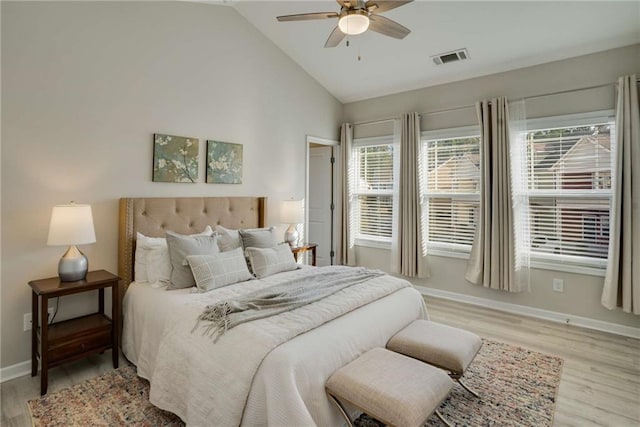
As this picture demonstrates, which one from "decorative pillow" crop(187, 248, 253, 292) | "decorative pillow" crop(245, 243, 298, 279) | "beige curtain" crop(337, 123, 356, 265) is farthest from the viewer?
"beige curtain" crop(337, 123, 356, 265)

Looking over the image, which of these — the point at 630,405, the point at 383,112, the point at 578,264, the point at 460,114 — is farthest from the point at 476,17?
the point at 630,405

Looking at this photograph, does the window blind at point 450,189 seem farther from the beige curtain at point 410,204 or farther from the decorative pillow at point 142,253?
the decorative pillow at point 142,253

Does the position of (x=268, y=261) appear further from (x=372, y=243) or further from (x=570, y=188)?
(x=570, y=188)

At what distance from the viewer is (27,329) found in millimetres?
2602

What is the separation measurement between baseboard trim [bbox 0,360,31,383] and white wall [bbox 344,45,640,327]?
4189 millimetres

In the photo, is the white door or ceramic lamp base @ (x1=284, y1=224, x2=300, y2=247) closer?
ceramic lamp base @ (x1=284, y1=224, x2=300, y2=247)

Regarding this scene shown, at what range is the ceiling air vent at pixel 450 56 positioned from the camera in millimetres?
3841

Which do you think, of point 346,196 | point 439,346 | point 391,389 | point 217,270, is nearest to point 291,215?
point 346,196

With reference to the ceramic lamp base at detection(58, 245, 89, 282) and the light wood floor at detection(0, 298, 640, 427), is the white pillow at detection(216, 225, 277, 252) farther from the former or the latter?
the light wood floor at detection(0, 298, 640, 427)

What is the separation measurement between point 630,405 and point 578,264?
1688mm

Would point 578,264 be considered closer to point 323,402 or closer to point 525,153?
point 525,153

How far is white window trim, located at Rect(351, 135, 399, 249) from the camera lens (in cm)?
498

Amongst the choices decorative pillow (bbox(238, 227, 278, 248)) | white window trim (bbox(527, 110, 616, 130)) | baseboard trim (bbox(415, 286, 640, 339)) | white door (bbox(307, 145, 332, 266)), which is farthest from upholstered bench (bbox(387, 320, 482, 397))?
white door (bbox(307, 145, 332, 266))

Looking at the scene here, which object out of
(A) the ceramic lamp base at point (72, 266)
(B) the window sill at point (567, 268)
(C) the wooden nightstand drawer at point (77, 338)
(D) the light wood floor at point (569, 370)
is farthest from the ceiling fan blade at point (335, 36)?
(B) the window sill at point (567, 268)
